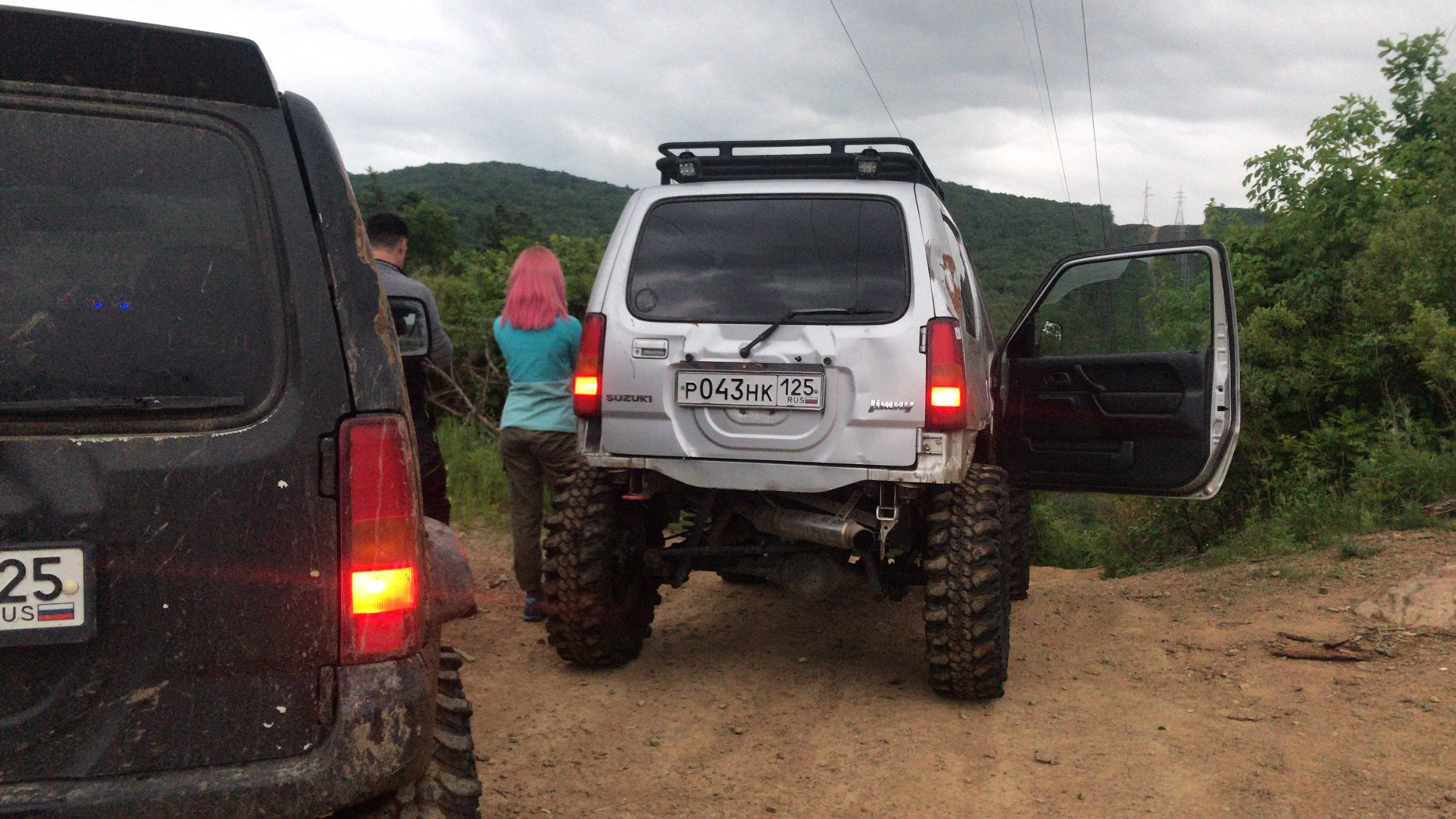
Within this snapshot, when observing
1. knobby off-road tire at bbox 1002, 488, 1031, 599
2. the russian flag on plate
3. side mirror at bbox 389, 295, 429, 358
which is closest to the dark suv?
the russian flag on plate

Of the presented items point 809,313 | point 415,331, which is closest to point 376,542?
point 415,331

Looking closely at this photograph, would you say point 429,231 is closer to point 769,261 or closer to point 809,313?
point 769,261

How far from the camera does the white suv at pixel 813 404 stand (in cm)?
433

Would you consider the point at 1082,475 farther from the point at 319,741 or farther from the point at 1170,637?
the point at 319,741

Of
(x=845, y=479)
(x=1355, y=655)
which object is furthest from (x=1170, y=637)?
(x=845, y=479)

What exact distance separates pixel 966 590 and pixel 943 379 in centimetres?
81

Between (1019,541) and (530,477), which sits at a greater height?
(530,477)

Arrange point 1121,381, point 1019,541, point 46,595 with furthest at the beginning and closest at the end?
point 1019,541, point 1121,381, point 46,595

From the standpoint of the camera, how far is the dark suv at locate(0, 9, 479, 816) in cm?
176

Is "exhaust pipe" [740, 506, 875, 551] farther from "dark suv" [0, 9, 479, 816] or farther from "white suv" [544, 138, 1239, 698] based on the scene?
"dark suv" [0, 9, 479, 816]

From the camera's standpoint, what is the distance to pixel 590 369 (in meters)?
4.64

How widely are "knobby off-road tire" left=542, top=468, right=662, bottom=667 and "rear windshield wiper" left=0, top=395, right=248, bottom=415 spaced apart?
2.94m

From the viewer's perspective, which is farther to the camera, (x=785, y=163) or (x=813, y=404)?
(x=785, y=163)

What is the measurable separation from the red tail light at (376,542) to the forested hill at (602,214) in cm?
485
